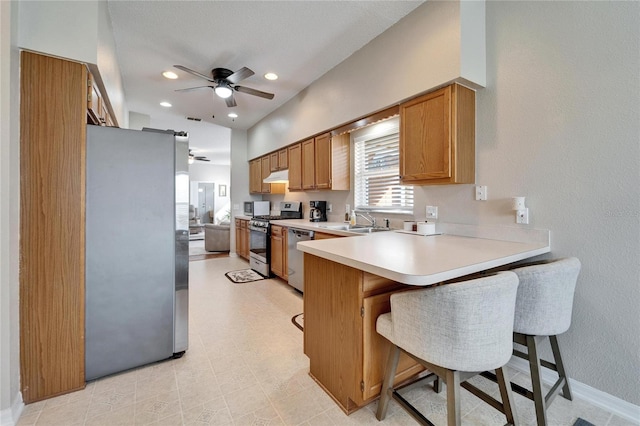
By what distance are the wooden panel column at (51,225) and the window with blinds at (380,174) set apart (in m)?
2.72

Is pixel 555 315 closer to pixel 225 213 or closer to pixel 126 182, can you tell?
pixel 126 182

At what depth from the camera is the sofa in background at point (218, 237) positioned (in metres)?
6.64

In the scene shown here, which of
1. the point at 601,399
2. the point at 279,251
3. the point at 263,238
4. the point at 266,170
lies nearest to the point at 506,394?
the point at 601,399

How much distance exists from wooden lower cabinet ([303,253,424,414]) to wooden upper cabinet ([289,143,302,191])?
2.67 metres

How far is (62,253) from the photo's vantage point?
67.9 inches

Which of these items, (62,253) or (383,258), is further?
(62,253)

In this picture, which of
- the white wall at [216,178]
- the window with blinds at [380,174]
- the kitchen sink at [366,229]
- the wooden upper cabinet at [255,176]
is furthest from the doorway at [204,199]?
the kitchen sink at [366,229]

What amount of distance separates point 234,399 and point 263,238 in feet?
9.39

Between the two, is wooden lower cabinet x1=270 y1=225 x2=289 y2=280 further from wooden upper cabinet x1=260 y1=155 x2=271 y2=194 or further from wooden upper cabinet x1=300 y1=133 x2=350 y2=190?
wooden upper cabinet x1=260 y1=155 x2=271 y2=194

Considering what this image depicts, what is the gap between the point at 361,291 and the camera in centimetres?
148

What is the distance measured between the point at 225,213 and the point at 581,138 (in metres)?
11.1

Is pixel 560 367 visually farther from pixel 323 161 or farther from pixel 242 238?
pixel 242 238

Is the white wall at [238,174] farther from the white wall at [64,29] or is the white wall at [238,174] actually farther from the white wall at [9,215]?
the white wall at [9,215]

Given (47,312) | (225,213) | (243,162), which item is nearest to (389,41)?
(47,312)
